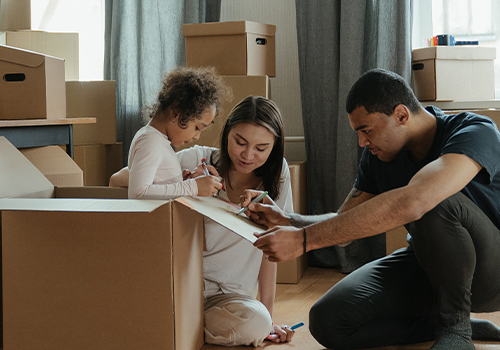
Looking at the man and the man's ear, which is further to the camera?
the man's ear

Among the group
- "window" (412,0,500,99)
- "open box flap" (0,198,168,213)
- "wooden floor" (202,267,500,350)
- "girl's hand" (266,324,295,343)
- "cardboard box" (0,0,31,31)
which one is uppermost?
"cardboard box" (0,0,31,31)

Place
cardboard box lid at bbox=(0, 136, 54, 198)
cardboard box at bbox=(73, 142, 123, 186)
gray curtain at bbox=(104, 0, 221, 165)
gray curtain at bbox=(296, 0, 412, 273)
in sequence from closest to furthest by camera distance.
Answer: cardboard box lid at bbox=(0, 136, 54, 198) < gray curtain at bbox=(296, 0, 412, 273) < cardboard box at bbox=(73, 142, 123, 186) < gray curtain at bbox=(104, 0, 221, 165)

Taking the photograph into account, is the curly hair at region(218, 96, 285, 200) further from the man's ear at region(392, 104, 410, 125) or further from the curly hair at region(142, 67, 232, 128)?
the man's ear at region(392, 104, 410, 125)

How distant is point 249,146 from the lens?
151 cm

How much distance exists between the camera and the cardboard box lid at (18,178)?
1.23 m

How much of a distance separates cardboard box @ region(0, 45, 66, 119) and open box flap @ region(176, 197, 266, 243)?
3.62 ft

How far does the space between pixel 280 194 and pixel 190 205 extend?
65 cm

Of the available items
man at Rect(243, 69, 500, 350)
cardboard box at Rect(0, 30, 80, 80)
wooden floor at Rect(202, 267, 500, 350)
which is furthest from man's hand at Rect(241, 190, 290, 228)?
cardboard box at Rect(0, 30, 80, 80)

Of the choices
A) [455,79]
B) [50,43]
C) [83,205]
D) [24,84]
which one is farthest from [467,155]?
[50,43]

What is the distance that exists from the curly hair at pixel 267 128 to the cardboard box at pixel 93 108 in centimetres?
118

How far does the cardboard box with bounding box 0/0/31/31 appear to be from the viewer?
265 cm

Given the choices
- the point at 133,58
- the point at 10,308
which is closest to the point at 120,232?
the point at 10,308

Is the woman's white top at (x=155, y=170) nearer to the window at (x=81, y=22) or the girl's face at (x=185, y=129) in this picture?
the girl's face at (x=185, y=129)

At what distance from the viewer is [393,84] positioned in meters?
1.32
